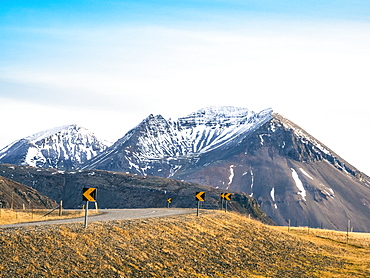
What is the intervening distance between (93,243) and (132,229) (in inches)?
235

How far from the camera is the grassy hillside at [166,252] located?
840 inches

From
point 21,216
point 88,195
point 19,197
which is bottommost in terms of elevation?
point 19,197

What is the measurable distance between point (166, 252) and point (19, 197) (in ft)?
384

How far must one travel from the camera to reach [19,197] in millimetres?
137250

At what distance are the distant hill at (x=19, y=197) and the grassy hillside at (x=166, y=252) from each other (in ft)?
300

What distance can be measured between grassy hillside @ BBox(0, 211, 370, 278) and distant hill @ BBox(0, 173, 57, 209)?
91534 mm

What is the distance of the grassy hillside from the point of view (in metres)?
21.3

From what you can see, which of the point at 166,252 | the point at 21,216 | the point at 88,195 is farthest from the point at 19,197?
the point at 166,252

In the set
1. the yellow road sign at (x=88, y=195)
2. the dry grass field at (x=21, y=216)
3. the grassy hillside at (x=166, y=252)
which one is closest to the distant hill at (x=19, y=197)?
the dry grass field at (x=21, y=216)

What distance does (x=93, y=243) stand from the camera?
25328 mm

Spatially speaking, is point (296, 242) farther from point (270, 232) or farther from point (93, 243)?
point (93, 243)

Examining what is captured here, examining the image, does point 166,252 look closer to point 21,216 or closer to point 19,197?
point 21,216

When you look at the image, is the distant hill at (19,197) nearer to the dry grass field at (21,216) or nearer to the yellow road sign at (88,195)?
the dry grass field at (21,216)

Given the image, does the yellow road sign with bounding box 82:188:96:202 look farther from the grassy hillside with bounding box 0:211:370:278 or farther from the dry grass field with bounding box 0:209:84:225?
the dry grass field with bounding box 0:209:84:225
